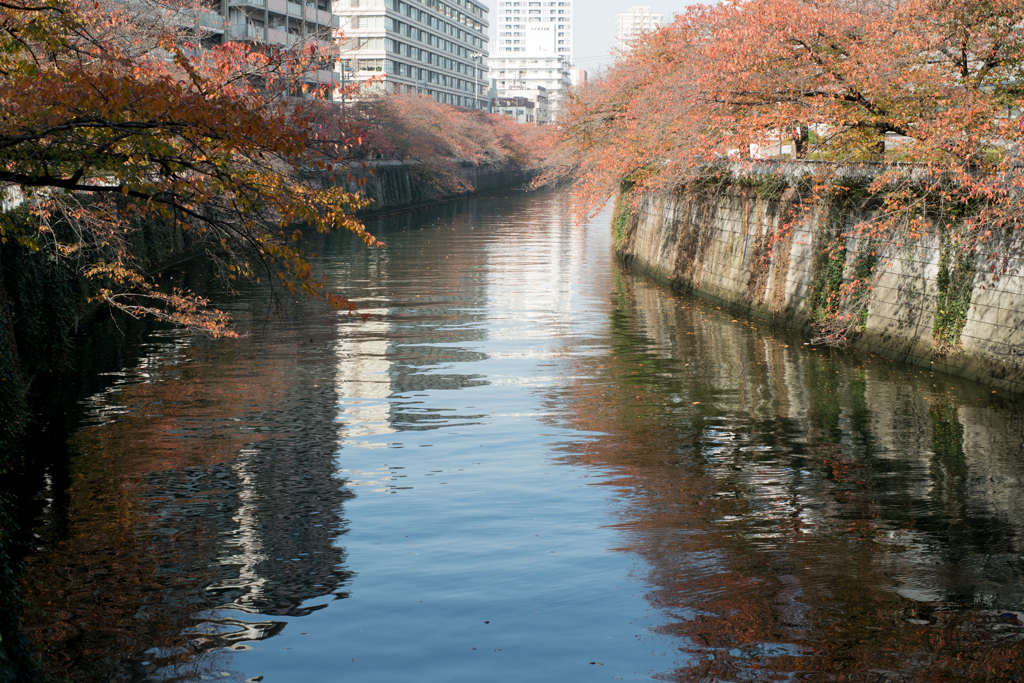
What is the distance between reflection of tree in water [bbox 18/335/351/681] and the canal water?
0.16 feet

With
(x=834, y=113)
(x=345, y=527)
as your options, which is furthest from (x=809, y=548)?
(x=834, y=113)

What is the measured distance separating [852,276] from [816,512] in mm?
13432

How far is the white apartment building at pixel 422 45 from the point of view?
418 ft

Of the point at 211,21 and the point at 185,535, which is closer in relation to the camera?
the point at 185,535

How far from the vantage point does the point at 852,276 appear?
25.0 metres

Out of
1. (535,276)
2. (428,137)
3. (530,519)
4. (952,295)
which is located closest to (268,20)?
(428,137)

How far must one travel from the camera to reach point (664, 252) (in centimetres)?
3975

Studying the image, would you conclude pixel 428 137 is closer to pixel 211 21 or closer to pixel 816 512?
pixel 211 21

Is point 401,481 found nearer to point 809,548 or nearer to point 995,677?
point 809,548

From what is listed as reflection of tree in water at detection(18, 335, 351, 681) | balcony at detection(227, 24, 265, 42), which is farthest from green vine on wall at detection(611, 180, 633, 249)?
balcony at detection(227, 24, 265, 42)

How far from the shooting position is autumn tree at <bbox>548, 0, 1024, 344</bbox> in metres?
18.9

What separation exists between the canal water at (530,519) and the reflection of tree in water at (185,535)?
49 mm

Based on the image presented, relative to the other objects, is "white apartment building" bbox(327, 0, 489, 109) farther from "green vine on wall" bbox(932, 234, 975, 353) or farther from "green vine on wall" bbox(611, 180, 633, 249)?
"green vine on wall" bbox(932, 234, 975, 353)

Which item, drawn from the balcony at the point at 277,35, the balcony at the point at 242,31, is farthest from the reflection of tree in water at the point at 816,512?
the balcony at the point at 277,35
